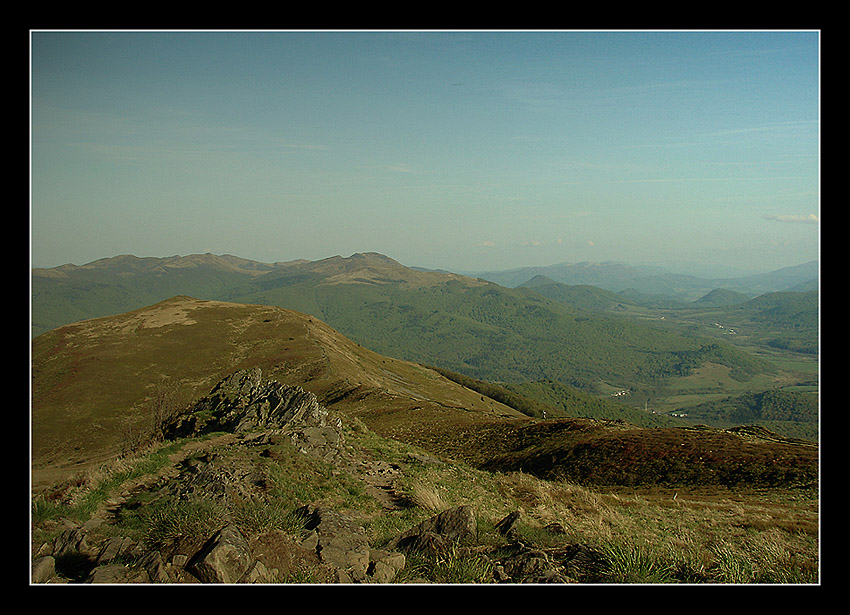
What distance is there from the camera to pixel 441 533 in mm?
7926

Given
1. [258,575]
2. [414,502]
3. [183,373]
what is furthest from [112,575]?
[183,373]

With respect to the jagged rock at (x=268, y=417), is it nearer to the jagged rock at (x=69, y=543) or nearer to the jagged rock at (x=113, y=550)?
the jagged rock at (x=69, y=543)

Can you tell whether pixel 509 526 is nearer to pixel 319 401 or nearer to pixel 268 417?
pixel 268 417

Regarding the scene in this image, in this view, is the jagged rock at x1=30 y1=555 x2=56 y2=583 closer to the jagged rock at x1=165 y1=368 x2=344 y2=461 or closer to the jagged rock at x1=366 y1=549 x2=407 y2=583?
the jagged rock at x1=366 y1=549 x2=407 y2=583

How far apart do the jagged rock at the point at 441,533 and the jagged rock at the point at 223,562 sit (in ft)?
8.49

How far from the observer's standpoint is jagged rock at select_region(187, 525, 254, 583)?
545 cm

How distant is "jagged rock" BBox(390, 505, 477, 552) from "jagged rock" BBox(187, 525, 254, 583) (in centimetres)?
259

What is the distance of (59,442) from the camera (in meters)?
50.4

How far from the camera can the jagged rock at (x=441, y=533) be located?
7.14m

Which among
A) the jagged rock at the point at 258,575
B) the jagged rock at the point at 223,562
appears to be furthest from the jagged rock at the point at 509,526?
the jagged rock at the point at 223,562

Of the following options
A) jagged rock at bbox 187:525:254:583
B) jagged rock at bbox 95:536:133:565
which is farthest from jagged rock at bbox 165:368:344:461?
jagged rock at bbox 187:525:254:583

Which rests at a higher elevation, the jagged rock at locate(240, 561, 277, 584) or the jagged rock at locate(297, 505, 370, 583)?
the jagged rock at locate(240, 561, 277, 584)

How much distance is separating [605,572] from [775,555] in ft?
10.5
